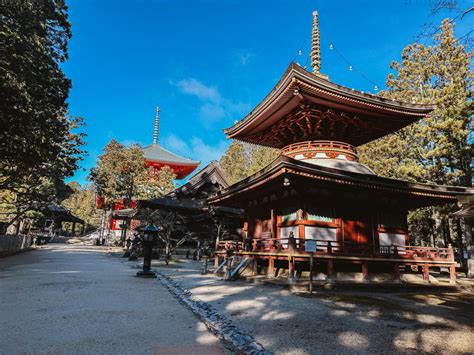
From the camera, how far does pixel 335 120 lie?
45.8 ft

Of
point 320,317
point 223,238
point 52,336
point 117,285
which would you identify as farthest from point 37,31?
point 223,238

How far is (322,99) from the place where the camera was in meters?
12.7

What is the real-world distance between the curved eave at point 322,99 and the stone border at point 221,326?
344 inches

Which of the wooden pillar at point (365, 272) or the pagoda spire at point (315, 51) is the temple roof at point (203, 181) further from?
the wooden pillar at point (365, 272)

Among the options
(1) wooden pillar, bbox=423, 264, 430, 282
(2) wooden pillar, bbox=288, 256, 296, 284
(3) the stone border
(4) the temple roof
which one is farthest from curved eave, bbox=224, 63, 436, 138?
(4) the temple roof

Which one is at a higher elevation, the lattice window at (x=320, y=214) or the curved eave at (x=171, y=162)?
the curved eave at (x=171, y=162)

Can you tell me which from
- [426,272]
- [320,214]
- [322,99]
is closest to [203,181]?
[320,214]

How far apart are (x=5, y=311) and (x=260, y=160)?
33.5m

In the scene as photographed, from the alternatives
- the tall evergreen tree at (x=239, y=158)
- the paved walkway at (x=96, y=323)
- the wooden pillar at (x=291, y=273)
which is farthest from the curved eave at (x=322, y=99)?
the tall evergreen tree at (x=239, y=158)

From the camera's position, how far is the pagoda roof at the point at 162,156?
4381 centimetres

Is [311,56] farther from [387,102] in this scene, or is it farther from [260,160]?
[260,160]

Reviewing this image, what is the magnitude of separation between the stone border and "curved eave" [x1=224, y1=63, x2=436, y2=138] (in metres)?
8.74

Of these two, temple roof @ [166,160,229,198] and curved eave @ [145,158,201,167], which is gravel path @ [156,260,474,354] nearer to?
temple roof @ [166,160,229,198]

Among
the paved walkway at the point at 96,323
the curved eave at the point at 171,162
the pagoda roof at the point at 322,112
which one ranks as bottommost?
the paved walkway at the point at 96,323
